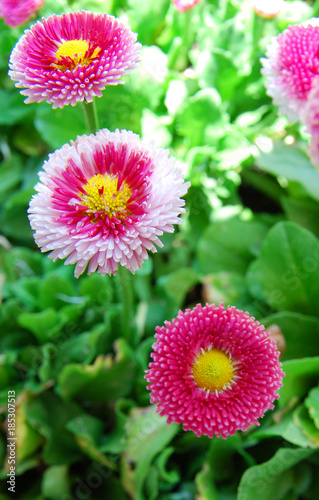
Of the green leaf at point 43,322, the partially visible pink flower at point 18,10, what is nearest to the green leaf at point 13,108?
the partially visible pink flower at point 18,10

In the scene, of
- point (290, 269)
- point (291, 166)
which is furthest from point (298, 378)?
point (291, 166)

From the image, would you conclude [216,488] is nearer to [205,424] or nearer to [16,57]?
[205,424]

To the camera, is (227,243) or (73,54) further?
(227,243)

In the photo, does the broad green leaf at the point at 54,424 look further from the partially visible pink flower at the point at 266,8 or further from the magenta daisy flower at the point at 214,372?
the partially visible pink flower at the point at 266,8

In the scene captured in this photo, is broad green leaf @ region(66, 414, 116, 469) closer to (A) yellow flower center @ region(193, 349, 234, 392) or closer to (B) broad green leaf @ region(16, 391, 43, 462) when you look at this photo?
(B) broad green leaf @ region(16, 391, 43, 462)

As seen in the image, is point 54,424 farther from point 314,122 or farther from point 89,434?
point 314,122

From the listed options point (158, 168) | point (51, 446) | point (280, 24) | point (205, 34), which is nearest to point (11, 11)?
point (205, 34)
